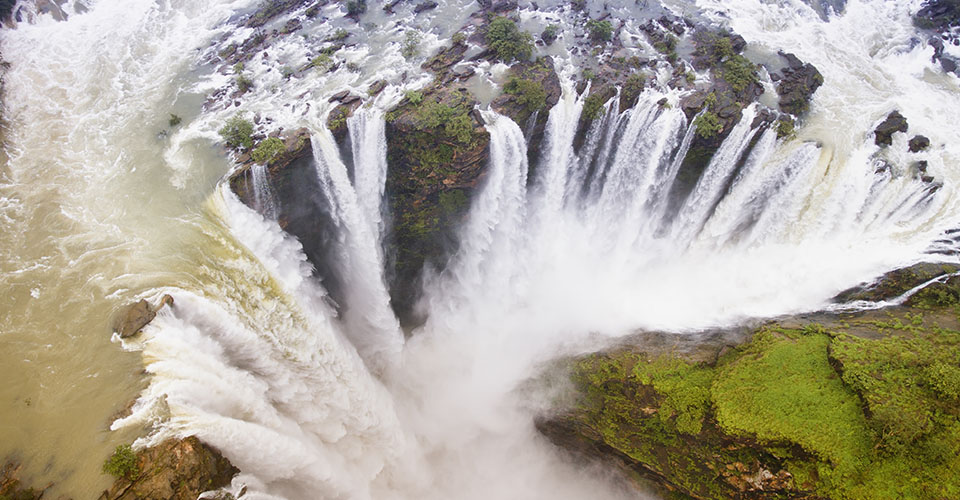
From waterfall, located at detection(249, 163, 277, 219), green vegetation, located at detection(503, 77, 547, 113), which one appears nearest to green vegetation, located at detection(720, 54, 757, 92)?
green vegetation, located at detection(503, 77, 547, 113)

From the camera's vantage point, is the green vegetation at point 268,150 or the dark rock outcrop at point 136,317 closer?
the dark rock outcrop at point 136,317

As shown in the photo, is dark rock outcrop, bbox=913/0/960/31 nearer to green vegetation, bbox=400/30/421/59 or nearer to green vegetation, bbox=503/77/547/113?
green vegetation, bbox=503/77/547/113

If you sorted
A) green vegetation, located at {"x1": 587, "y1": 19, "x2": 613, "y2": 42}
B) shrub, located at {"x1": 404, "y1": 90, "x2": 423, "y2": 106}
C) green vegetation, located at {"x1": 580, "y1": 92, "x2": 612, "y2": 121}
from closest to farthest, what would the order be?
shrub, located at {"x1": 404, "y1": 90, "x2": 423, "y2": 106}, green vegetation, located at {"x1": 580, "y1": 92, "x2": 612, "y2": 121}, green vegetation, located at {"x1": 587, "y1": 19, "x2": 613, "y2": 42}

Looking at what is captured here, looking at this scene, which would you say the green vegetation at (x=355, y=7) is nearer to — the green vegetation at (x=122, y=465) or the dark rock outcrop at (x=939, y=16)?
the green vegetation at (x=122, y=465)

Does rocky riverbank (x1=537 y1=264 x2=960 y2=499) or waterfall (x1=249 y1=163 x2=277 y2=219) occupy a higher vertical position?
waterfall (x1=249 y1=163 x2=277 y2=219)

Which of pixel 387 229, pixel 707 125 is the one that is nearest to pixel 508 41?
pixel 707 125

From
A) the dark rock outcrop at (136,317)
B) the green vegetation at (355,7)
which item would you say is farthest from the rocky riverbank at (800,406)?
the green vegetation at (355,7)
